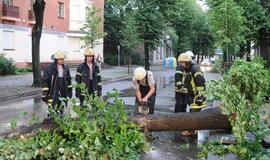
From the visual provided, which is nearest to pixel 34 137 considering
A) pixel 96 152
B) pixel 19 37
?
pixel 96 152

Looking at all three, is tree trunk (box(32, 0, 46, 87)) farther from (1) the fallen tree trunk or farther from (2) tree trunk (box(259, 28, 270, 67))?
(1) the fallen tree trunk

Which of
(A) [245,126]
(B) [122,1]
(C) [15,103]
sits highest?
(B) [122,1]

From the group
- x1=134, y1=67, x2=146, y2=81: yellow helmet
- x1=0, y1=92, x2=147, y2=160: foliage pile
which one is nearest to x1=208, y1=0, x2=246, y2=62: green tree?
x1=134, y1=67, x2=146, y2=81: yellow helmet

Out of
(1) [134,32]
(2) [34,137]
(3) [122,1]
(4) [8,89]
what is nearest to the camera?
(2) [34,137]

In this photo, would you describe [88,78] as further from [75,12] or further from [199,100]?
[75,12]

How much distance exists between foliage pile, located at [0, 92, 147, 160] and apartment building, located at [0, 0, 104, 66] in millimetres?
27762

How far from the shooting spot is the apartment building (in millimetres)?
34056

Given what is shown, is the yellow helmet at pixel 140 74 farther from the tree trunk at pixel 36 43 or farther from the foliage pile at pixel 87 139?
the tree trunk at pixel 36 43

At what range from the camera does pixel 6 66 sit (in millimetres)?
29109

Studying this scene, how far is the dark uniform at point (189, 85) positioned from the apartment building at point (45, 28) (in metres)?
25.6

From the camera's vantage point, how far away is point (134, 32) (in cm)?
3928

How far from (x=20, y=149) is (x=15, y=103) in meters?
10.2

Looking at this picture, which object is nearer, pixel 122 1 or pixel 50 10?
pixel 50 10

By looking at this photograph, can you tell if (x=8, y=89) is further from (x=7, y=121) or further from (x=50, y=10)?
(x=50, y=10)
